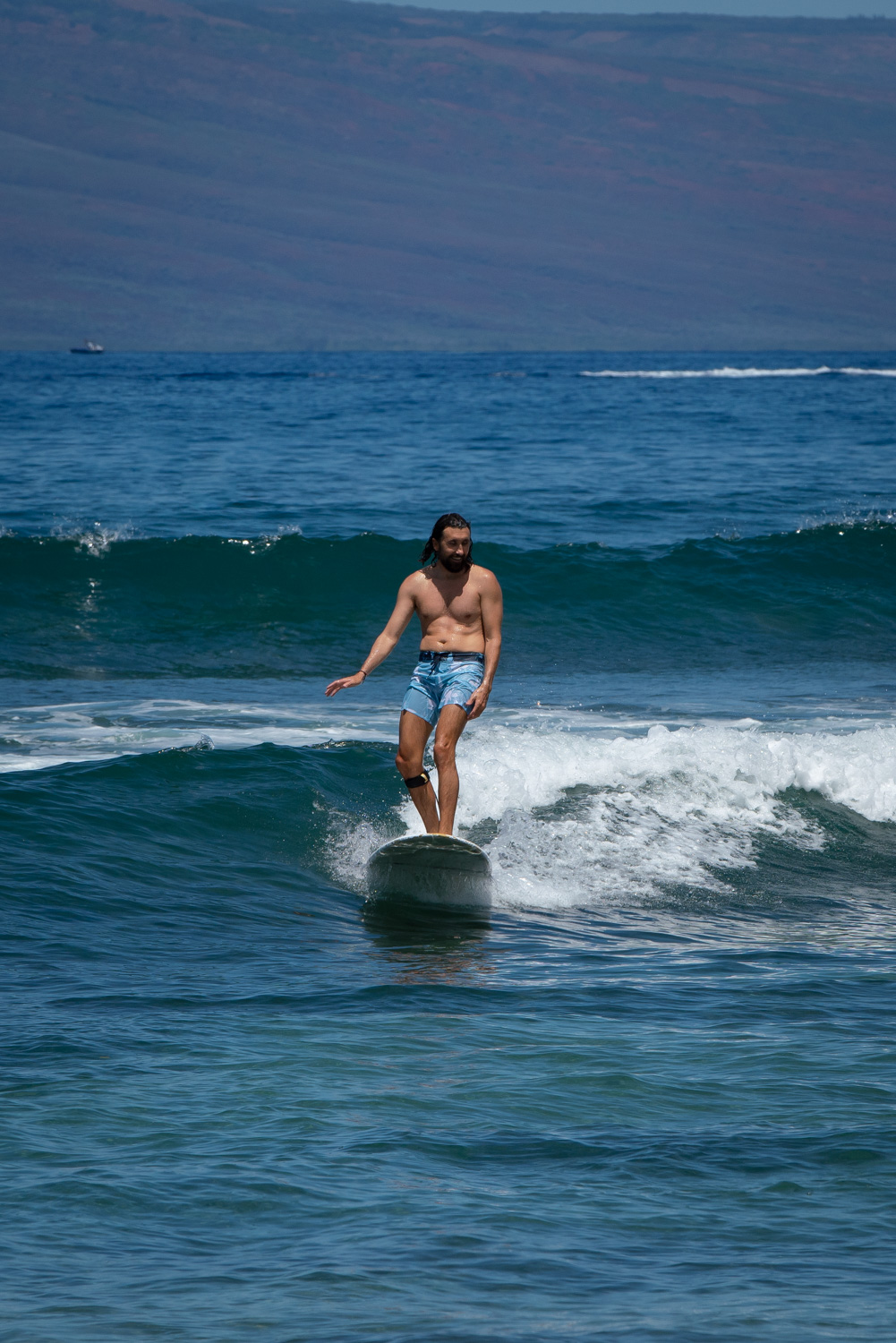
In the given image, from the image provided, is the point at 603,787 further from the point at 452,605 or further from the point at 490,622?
the point at 452,605

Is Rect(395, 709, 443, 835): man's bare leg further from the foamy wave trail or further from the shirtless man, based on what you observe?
the foamy wave trail

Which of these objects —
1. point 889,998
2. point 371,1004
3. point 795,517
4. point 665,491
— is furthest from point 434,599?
point 665,491

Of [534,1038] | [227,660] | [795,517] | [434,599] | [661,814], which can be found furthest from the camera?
[795,517]

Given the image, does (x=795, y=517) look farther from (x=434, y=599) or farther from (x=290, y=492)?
(x=434, y=599)

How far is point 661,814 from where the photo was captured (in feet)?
32.9

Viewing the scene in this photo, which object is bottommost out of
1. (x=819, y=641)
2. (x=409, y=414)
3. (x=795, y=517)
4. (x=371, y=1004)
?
(x=371, y=1004)

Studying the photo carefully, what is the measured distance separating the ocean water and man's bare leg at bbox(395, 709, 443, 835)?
2.40 feet

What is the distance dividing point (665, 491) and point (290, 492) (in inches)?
311

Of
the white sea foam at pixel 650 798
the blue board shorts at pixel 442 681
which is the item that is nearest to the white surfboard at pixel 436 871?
the white sea foam at pixel 650 798

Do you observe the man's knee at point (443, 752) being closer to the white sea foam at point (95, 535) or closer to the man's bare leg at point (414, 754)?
the man's bare leg at point (414, 754)

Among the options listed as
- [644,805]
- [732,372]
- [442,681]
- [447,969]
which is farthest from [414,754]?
[732,372]

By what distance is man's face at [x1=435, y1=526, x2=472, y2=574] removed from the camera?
751 cm

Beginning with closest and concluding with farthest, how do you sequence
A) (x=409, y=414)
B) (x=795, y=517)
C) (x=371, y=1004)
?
(x=371, y=1004)
(x=795, y=517)
(x=409, y=414)

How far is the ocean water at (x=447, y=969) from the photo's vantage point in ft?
13.7
